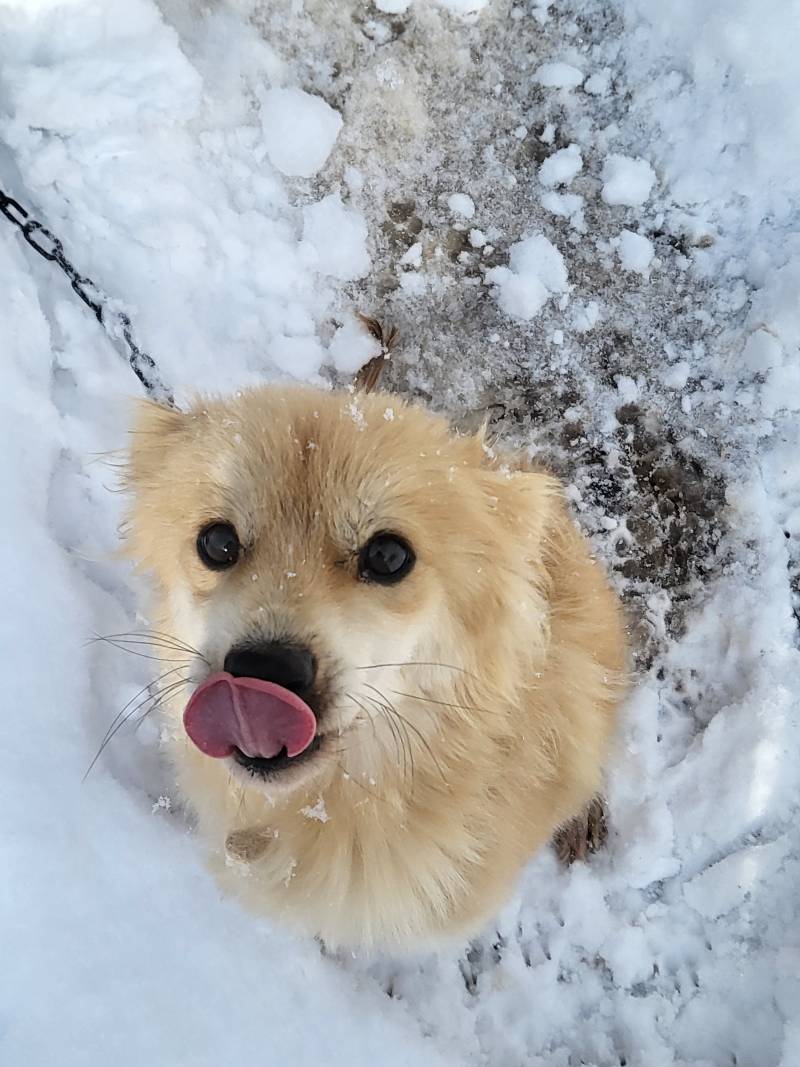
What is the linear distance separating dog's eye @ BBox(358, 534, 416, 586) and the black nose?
260 mm

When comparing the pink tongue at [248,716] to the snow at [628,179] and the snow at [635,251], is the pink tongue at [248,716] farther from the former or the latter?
the snow at [628,179]

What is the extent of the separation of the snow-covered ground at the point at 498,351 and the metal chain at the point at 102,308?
0.21 ft

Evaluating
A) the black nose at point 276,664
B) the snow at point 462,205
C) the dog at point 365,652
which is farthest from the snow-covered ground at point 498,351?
the black nose at point 276,664

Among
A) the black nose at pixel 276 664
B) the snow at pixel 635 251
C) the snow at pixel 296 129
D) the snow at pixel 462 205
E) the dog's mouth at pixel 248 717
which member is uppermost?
the snow at pixel 635 251

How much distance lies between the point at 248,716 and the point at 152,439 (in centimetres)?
91

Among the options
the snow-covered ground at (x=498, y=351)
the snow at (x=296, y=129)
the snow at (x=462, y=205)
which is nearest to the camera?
the snow-covered ground at (x=498, y=351)

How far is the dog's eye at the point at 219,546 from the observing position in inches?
67.4

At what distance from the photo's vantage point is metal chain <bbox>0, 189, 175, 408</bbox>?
2764 mm

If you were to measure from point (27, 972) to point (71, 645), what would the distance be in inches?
36.1

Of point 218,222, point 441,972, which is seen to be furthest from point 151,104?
point 441,972

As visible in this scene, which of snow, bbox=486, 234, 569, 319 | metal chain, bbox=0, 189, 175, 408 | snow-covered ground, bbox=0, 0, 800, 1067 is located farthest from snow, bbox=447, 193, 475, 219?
metal chain, bbox=0, 189, 175, 408

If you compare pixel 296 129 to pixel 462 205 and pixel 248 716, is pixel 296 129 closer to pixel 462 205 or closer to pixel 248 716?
pixel 462 205

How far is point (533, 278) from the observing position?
10.2 ft

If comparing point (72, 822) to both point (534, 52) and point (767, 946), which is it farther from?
point (534, 52)
